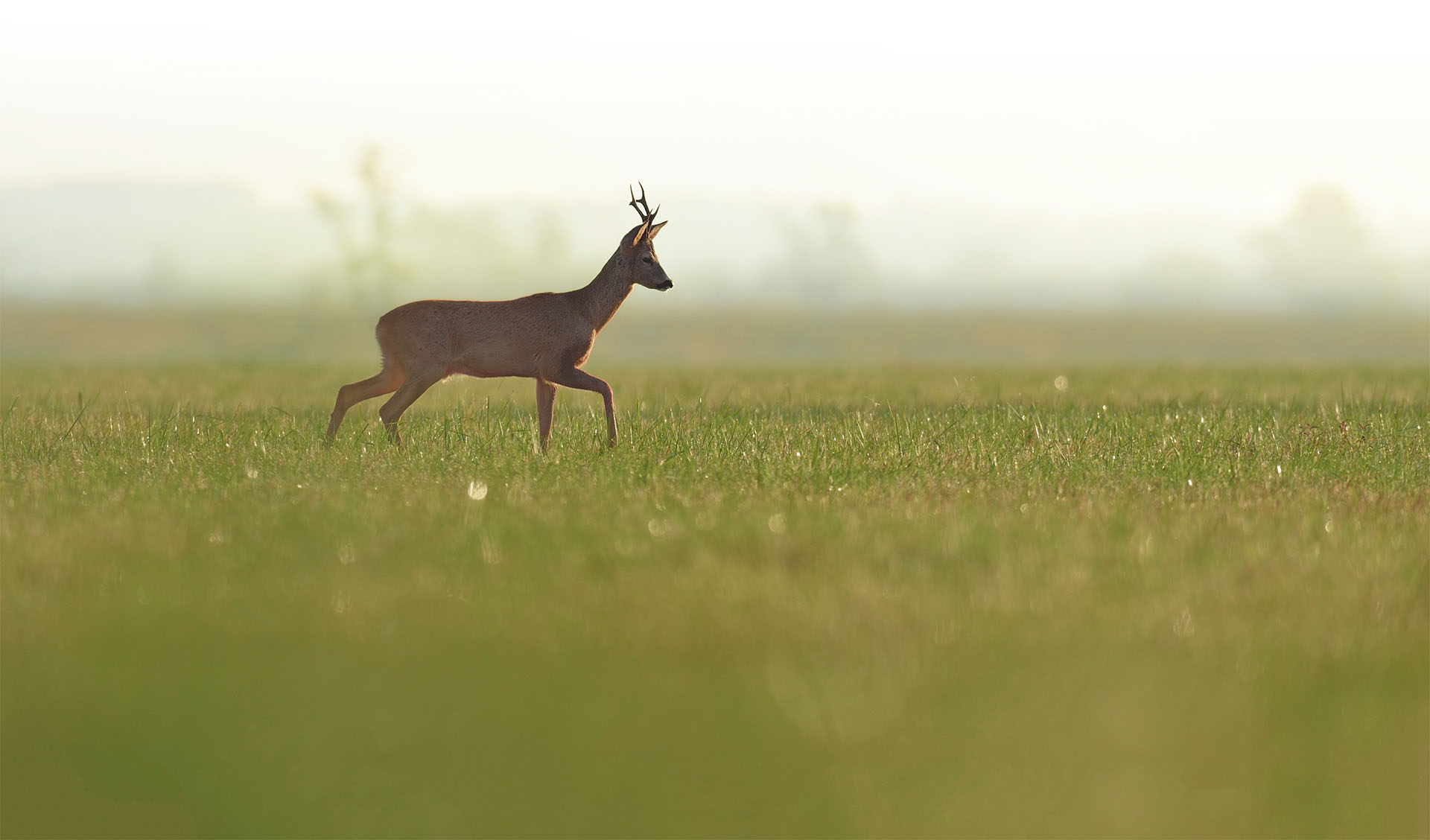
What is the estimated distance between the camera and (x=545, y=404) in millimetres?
11414

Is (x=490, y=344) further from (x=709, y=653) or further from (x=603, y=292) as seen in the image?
(x=709, y=653)

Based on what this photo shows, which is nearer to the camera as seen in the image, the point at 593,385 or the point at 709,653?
the point at 709,653

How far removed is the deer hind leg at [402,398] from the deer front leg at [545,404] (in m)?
0.94

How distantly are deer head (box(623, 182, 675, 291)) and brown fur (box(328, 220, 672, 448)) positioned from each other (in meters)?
0.02

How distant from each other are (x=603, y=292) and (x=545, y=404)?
3.96ft

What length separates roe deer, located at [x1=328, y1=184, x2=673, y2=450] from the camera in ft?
37.4

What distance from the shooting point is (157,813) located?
A: 12.0ft

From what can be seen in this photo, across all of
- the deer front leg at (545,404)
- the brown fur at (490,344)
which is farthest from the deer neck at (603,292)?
the deer front leg at (545,404)

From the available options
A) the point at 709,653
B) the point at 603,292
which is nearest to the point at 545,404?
the point at 603,292

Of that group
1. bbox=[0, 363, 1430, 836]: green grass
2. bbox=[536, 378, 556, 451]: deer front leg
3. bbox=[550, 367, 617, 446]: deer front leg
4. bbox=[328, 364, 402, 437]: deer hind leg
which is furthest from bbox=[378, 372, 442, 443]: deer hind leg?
bbox=[0, 363, 1430, 836]: green grass

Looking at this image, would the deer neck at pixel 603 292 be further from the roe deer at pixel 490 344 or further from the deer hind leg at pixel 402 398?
the deer hind leg at pixel 402 398

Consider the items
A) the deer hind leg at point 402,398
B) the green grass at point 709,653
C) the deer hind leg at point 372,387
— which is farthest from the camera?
the deer hind leg at point 372,387

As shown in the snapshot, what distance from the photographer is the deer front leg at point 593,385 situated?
440 inches

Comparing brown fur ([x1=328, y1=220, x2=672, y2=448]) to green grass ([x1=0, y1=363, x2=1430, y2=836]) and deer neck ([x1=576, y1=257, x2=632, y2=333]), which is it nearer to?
deer neck ([x1=576, y1=257, x2=632, y2=333])
